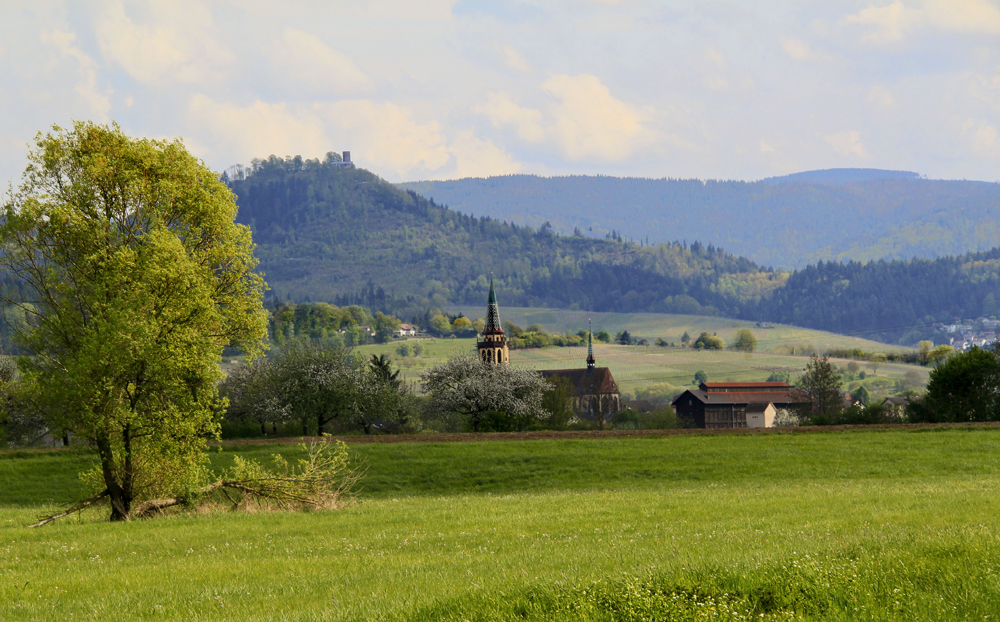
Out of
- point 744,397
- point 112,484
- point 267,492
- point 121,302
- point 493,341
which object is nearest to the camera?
point 121,302

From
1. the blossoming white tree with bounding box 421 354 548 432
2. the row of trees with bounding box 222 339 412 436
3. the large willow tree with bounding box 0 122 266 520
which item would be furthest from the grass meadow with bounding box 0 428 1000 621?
the blossoming white tree with bounding box 421 354 548 432

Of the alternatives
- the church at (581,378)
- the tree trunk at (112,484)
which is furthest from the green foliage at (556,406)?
the tree trunk at (112,484)

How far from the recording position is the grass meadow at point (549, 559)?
9.04 m

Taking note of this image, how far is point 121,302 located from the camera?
24.6 meters

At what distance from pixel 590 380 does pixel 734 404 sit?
30243mm

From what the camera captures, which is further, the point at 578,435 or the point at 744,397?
the point at 744,397

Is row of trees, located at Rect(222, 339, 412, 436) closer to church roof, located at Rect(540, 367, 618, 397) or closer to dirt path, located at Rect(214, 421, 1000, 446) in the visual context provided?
dirt path, located at Rect(214, 421, 1000, 446)

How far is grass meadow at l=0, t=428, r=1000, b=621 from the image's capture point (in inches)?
Answer: 356

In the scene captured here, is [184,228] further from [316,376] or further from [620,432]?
[316,376]

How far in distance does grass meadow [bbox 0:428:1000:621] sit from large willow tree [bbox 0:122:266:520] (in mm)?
2506

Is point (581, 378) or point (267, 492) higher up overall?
point (581, 378)

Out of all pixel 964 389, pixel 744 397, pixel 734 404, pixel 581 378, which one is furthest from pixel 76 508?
pixel 581 378

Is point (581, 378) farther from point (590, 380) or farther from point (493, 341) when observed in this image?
point (493, 341)

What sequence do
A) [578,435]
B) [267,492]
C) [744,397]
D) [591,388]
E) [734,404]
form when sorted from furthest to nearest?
[591,388] → [744,397] → [734,404] → [578,435] → [267,492]
